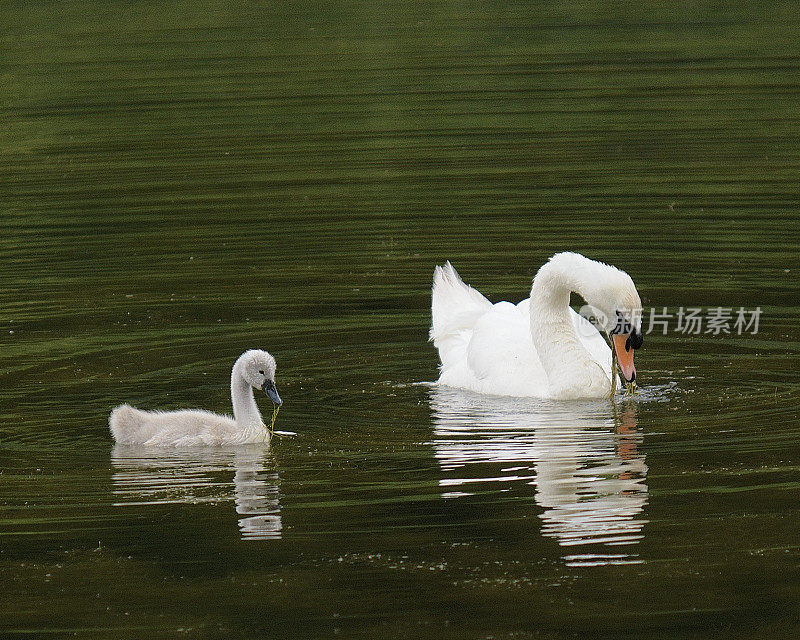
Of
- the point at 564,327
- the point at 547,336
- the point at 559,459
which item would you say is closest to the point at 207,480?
the point at 559,459

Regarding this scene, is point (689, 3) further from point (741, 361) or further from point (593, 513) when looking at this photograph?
point (593, 513)

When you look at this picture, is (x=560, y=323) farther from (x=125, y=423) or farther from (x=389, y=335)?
(x=125, y=423)

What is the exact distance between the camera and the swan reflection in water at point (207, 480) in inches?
314

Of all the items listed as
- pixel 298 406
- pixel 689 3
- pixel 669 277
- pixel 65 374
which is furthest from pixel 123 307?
pixel 689 3

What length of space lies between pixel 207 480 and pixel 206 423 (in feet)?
2.61

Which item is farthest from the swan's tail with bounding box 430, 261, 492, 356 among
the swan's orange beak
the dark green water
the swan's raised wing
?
the swan's orange beak

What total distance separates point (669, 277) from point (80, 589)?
756 centimetres

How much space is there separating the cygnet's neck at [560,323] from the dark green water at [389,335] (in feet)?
1.03

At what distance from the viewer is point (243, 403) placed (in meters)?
9.61

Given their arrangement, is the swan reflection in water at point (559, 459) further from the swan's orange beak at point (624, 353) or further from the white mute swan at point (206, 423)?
the white mute swan at point (206, 423)

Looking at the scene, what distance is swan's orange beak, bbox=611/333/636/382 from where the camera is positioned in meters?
9.89

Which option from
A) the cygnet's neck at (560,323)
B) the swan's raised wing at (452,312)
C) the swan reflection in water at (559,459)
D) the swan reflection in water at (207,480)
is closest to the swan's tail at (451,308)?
the swan's raised wing at (452,312)

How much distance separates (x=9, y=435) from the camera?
31.6ft

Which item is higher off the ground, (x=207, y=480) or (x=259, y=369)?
(x=259, y=369)
